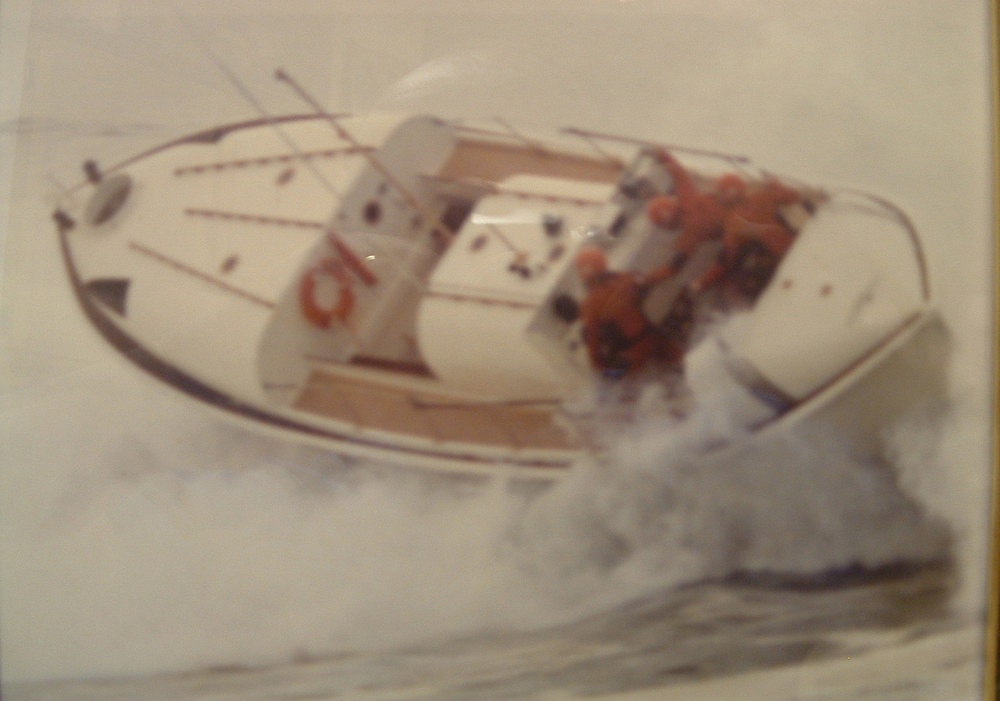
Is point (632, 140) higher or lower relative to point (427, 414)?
higher

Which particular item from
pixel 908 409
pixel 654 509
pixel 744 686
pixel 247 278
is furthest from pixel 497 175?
pixel 744 686

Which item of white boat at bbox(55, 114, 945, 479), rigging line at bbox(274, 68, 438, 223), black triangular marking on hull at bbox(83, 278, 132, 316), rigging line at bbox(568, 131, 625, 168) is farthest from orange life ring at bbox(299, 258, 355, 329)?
rigging line at bbox(568, 131, 625, 168)

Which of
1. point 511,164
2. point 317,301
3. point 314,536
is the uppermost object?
point 511,164

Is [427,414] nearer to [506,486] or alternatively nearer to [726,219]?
[506,486]

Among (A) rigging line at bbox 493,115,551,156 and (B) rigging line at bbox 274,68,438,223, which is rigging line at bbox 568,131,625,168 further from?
(B) rigging line at bbox 274,68,438,223

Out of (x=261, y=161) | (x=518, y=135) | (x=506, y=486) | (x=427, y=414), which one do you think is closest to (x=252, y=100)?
(x=261, y=161)

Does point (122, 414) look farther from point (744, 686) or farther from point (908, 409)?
point (908, 409)

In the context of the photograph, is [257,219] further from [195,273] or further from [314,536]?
[314,536]
